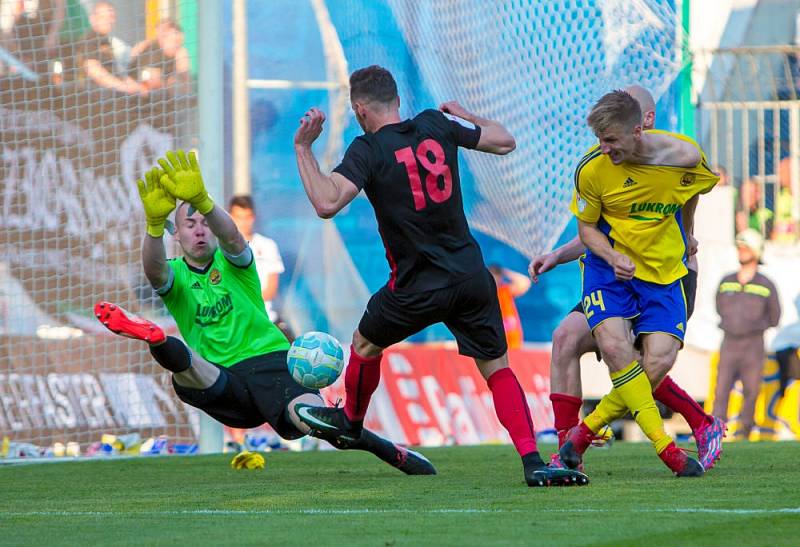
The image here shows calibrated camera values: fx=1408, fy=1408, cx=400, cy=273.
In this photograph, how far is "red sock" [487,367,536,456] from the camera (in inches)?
237

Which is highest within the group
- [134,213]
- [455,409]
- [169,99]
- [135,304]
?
[169,99]

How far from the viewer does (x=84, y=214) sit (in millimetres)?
11477

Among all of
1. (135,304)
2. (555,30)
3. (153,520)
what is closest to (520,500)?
(153,520)

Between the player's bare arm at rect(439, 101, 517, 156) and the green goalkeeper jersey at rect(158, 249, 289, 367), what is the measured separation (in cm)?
223

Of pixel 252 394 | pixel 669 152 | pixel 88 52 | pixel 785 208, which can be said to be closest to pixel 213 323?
pixel 252 394

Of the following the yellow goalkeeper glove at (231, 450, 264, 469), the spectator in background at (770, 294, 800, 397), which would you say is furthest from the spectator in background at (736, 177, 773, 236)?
the yellow goalkeeper glove at (231, 450, 264, 469)

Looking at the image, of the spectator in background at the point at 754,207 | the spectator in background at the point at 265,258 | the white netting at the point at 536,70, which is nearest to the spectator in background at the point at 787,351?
the spectator in background at the point at 754,207

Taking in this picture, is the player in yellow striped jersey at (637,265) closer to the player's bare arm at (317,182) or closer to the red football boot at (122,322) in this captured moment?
the player's bare arm at (317,182)

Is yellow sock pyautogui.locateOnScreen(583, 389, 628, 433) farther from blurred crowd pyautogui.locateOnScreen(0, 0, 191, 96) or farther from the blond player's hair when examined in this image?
blurred crowd pyautogui.locateOnScreen(0, 0, 191, 96)

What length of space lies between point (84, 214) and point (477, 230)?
3.80m

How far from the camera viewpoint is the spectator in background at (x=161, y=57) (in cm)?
1123

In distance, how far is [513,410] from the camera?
6.09m

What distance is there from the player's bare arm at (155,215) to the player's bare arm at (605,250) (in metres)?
2.12

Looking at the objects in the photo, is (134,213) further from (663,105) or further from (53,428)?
(663,105)
